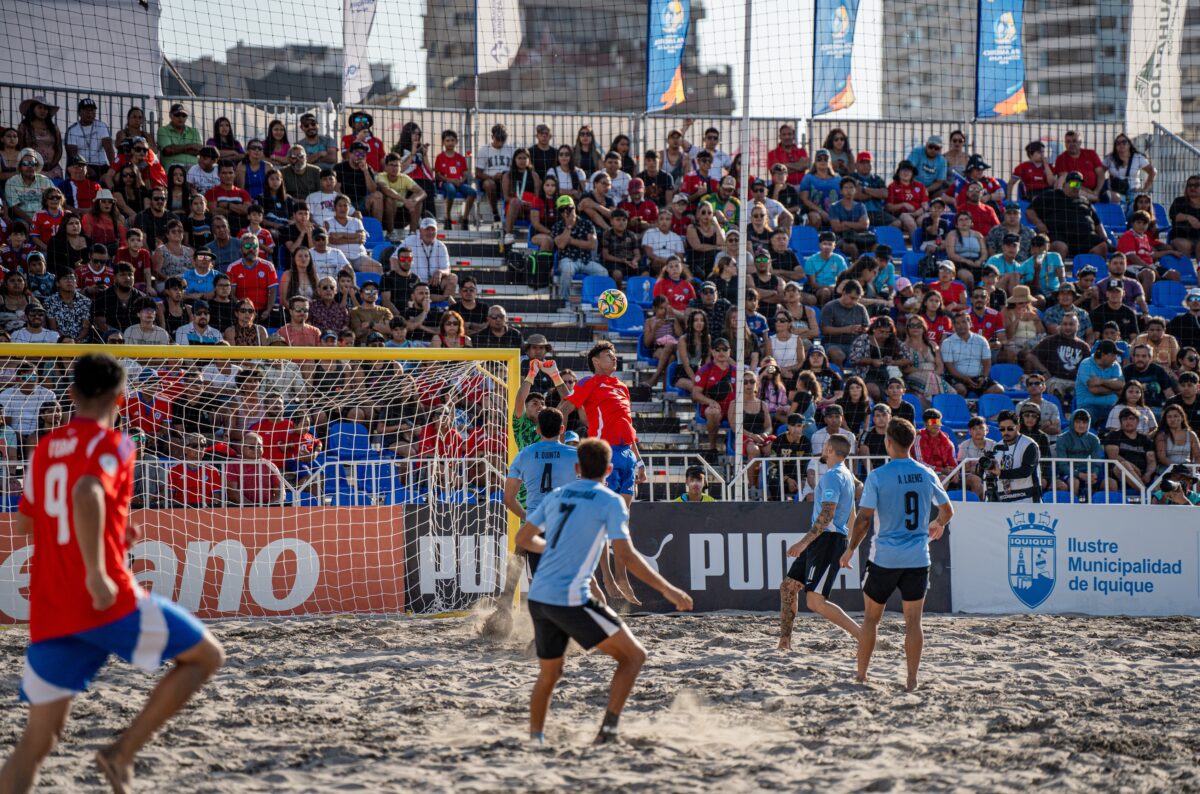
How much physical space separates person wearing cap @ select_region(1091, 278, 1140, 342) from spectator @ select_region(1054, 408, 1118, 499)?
338 centimetres

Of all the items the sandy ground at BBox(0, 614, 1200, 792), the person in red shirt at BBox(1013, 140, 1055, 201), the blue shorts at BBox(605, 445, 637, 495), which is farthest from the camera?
the person in red shirt at BBox(1013, 140, 1055, 201)

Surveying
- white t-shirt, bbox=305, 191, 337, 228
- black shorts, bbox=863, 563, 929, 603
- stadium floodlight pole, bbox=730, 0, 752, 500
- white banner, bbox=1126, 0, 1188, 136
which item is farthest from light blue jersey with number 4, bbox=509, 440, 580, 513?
white banner, bbox=1126, 0, 1188, 136

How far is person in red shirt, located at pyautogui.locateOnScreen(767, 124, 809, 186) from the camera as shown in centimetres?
1842

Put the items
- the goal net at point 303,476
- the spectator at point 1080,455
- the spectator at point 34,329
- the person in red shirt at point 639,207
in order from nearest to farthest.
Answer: the goal net at point 303,476 < the spectator at point 34,329 < the spectator at point 1080,455 < the person in red shirt at point 639,207

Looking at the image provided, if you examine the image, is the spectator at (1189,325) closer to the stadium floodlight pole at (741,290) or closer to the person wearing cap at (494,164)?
the stadium floodlight pole at (741,290)

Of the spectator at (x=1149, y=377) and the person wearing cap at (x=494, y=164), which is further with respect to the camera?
the person wearing cap at (x=494, y=164)

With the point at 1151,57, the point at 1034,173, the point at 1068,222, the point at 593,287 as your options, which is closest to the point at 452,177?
the point at 593,287

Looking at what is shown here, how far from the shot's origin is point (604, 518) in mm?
6059

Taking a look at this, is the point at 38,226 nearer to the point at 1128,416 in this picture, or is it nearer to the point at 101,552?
the point at 101,552

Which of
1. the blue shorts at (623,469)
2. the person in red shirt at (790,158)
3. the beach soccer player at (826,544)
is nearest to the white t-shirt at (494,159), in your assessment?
the person in red shirt at (790,158)

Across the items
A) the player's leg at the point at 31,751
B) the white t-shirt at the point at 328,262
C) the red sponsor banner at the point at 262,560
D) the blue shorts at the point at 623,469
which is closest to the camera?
the player's leg at the point at 31,751

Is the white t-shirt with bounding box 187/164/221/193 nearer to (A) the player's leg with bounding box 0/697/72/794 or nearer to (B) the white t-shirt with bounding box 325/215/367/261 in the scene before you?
(B) the white t-shirt with bounding box 325/215/367/261

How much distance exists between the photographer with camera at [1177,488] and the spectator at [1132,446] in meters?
0.24

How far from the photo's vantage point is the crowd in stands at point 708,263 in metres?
13.2
